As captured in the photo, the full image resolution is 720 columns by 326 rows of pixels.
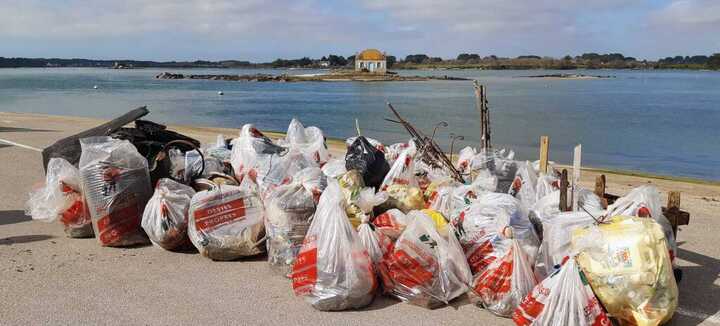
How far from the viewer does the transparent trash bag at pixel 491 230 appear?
374cm

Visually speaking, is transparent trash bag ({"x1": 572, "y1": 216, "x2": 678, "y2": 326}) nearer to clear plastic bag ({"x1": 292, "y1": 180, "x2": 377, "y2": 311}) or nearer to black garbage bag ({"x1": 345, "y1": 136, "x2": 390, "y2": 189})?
clear plastic bag ({"x1": 292, "y1": 180, "x2": 377, "y2": 311})

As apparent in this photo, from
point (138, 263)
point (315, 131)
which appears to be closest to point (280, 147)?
point (315, 131)

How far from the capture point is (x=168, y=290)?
3.88 metres

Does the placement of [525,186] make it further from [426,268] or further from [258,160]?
[258,160]

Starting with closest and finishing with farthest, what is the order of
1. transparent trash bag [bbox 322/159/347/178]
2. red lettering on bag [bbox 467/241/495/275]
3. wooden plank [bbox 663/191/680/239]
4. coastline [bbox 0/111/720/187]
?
red lettering on bag [bbox 467/241/495/275] → wooden plank [bbox 663/191/680/239] → transparent trash bag [bbox 322/159/347/178] → coastline [bbox 0/111/720/187]

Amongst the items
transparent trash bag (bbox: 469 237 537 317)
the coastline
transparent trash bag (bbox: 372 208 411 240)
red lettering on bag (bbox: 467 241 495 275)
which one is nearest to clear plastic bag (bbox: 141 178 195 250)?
transparent trash bag (bbox: 372 208 411 240)

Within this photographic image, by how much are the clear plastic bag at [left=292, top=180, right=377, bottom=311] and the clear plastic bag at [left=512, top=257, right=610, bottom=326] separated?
39.7 inches

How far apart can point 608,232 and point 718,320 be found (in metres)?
0.88

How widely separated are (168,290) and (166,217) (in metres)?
0.76

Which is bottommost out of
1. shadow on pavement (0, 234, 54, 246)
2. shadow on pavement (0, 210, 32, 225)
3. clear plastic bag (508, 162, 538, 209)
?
shadow on pavement (0, 234, 54, 246)

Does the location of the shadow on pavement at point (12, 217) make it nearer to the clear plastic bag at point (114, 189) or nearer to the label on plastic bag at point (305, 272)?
the clear plastic bag at point (114, 189)

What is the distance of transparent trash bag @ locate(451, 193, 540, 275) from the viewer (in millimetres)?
3742

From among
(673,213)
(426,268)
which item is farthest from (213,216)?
(673,213)

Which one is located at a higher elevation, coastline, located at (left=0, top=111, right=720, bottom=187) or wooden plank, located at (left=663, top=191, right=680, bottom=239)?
wooden plank, located at (left=663, top=191, right=680, bottom=239)
